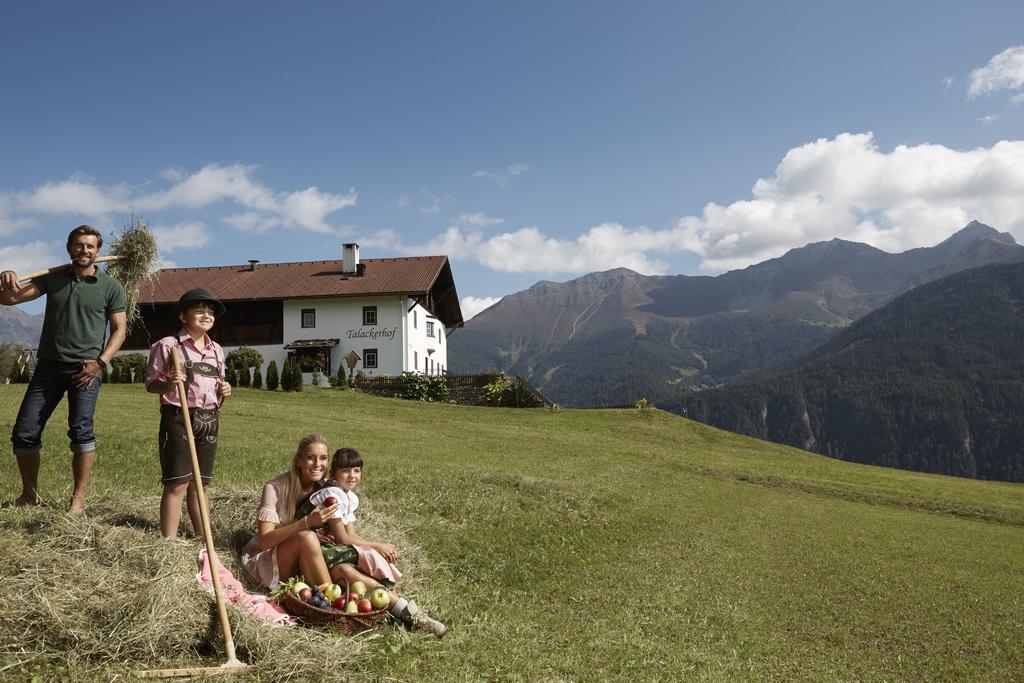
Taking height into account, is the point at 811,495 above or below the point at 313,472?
below

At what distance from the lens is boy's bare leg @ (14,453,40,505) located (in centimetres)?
793

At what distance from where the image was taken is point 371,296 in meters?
49.5

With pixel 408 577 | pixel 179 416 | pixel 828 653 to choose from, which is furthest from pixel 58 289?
pixel 828 653

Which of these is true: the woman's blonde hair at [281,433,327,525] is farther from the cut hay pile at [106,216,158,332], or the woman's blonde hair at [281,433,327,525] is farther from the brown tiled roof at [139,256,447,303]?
the brown tiled roof at [139,256,447,303]

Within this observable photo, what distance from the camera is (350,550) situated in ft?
22.8

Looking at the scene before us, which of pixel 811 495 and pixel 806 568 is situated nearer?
pixel 806 568

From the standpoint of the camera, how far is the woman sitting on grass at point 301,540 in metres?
6.46

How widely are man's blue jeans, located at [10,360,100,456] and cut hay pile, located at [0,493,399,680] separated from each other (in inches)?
58.1

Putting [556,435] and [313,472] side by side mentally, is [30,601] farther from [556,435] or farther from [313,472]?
[556,435]

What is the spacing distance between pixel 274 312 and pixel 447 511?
42.4m

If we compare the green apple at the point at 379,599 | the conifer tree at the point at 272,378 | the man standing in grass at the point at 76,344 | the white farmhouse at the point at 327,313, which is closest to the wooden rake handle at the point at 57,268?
the man standing in grass at the point at 76,344

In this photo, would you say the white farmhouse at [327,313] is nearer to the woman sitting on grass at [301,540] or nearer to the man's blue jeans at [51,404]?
the man's blue jeans at [51,404]

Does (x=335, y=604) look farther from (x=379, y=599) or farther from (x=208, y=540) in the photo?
(x=208, y=540)

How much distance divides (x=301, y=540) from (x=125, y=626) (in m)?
1.58
